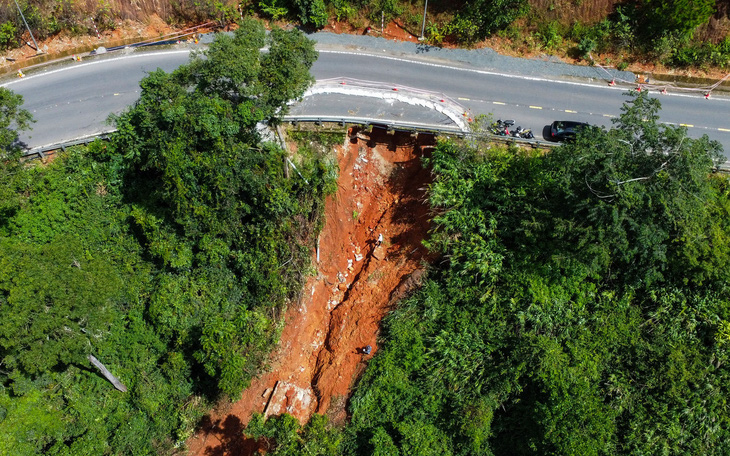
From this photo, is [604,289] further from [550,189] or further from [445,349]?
[445,349]

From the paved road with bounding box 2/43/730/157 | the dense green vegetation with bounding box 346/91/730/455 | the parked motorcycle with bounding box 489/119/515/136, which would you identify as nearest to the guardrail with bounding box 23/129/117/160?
the paved road with bounding box 2/43/730/157

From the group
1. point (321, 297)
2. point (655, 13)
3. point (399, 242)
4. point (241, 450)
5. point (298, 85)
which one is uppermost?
point (655, 13)

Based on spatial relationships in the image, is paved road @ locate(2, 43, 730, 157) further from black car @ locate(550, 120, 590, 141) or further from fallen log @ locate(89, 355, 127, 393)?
fallen log @ locate(89, 355, 127, 393)

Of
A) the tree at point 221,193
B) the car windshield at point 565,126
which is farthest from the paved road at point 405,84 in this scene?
the tree at point 221,193

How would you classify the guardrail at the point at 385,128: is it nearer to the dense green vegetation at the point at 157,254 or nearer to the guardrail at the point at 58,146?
the guardrail at the point at 58,146

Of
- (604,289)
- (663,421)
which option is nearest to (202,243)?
(604,289)

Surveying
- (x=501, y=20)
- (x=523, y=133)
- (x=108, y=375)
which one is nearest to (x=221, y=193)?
(x=108, y=375)
